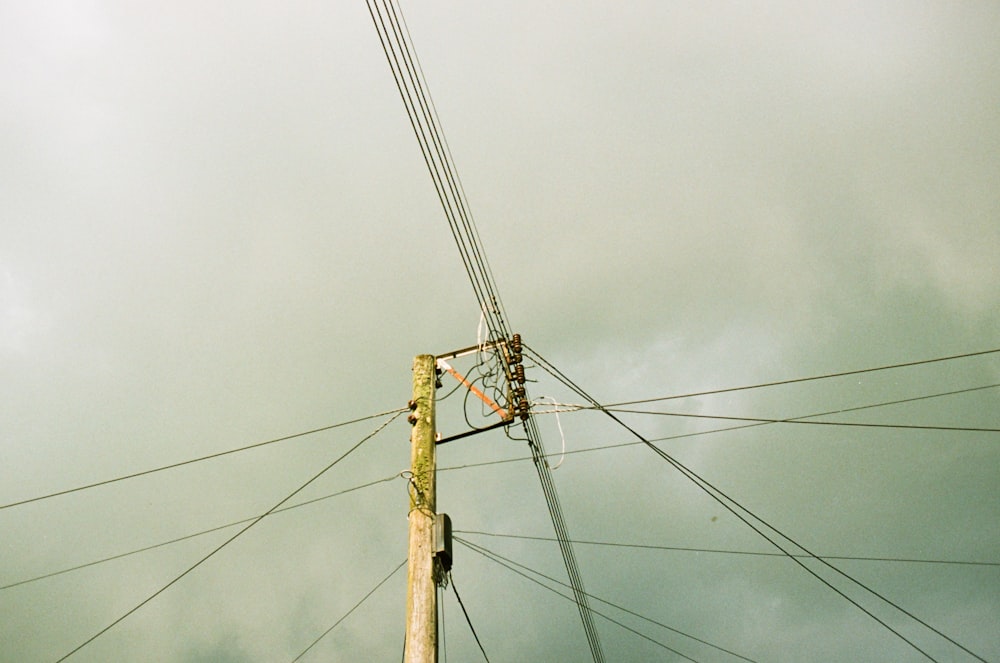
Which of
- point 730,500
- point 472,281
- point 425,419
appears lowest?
point 425,419

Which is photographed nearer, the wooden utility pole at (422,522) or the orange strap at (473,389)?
the wooden utility pole at (422,522)

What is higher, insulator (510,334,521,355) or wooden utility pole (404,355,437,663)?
insulator (510,334,521,355)

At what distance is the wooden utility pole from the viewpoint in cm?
532

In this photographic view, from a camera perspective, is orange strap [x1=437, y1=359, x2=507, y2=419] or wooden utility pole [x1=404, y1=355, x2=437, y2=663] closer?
wooden utility pole [x1=404, y1=355, x2=437, y2=663]

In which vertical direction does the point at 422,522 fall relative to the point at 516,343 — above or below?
below

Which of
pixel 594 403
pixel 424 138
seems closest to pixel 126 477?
pixel 424 138

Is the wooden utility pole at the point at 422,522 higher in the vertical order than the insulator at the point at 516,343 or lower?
lower

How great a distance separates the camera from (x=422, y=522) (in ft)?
20.4

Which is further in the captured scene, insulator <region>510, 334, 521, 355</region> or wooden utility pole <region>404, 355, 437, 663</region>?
insulator <region>510, 334, 521, 355</region>

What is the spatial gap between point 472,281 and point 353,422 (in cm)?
296

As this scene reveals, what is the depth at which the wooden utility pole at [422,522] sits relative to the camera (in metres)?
5.32

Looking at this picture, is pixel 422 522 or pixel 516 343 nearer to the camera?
pixel 422 522

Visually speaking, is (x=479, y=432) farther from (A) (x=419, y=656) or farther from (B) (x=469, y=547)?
(A) (x=419, y=656)

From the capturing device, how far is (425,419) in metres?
7.17
